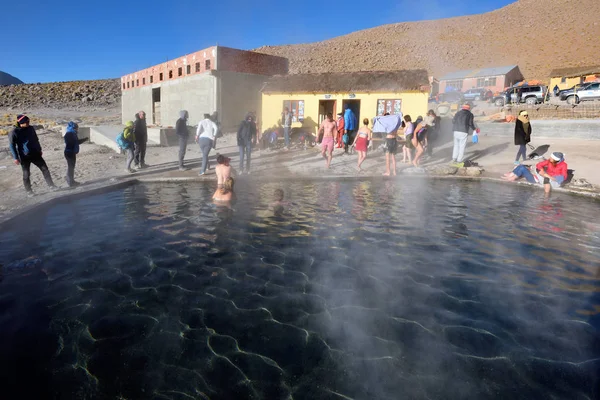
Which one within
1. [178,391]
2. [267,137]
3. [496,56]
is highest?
[496,56]

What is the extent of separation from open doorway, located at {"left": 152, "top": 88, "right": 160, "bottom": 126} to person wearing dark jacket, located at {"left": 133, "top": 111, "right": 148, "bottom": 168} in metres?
21.3

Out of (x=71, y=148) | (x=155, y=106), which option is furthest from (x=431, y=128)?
(x=155, y=106)

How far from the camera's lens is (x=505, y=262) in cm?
540

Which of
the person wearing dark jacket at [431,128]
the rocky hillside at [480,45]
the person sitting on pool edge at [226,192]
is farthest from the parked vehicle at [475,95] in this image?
the person sitting on pool edge at [226,192]

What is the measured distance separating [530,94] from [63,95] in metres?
72.5

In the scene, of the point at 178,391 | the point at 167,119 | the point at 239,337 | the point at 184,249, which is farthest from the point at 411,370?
the point at 167,119

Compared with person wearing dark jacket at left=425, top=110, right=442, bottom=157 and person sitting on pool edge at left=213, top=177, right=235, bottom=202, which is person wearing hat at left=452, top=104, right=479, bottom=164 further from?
person sitting on pool edge at left=213, top=177, right=235, bottom=202

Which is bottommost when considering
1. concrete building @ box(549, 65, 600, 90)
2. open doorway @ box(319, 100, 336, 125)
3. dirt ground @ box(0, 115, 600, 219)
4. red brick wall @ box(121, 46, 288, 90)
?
dirt ground @ box(0, 115, 600, 219)

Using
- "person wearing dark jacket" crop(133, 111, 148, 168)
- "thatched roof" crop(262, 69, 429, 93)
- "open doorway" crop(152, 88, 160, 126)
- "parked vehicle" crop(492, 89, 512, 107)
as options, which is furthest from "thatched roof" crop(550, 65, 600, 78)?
"person wearing dark jacket" crop(133, 111, 148, 168)

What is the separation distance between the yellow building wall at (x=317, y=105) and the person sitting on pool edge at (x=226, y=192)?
35.0 feet

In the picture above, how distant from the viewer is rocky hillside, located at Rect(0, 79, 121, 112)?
6059cm

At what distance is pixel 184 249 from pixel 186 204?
9.17ft

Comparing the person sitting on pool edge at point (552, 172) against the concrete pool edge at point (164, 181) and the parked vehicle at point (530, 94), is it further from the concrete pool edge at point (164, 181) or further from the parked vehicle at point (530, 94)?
the parked vehicle at point (530, 94)

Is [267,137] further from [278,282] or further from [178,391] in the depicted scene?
[178,391]
